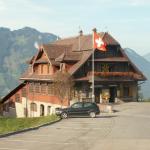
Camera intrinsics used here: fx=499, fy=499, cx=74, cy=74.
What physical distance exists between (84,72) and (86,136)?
33.6m

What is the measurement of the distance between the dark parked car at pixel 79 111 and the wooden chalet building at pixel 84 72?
16376 millimetres

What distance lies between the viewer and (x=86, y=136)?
3209 centimetres

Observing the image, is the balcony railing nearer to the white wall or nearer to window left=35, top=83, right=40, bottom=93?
the white wall

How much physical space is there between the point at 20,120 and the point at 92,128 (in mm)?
18164

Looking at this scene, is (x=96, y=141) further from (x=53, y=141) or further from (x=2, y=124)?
(x=2, y=124)

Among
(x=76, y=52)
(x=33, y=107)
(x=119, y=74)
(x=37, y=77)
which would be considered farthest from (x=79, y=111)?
(x=33, y=107)

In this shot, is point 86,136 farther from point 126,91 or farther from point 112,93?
point 126,91

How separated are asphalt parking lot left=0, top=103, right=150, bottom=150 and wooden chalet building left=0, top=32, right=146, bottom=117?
2102cm

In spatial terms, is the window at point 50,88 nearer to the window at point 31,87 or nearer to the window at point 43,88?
the window at point 43,88

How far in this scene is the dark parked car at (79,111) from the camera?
153 ft

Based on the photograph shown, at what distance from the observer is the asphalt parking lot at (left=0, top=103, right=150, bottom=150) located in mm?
27500

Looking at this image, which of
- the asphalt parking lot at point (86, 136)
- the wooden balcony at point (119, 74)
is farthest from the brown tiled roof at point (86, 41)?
the asphalt parking lot at point (86, 136)

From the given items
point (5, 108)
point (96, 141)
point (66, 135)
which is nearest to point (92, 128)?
point (66, 135)

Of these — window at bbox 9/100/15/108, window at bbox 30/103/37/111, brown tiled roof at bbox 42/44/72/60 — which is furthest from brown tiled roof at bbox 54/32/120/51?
window at bbox 9/100/15/108
